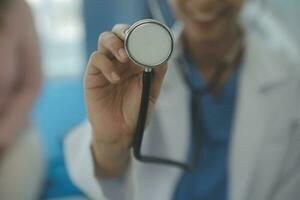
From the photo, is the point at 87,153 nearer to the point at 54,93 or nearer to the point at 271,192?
the point at 271,192

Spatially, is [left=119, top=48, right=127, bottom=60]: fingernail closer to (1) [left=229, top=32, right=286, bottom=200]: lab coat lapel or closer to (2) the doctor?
(2) the doctor

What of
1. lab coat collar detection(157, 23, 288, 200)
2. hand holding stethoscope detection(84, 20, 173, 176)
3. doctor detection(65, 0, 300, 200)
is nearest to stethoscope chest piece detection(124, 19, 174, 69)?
hand holding stethoscope detection(84, 20, 173, 176)

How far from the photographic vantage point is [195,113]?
0.84 m

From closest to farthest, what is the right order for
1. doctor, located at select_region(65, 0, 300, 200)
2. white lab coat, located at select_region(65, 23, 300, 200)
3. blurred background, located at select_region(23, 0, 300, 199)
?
doctor, located at select_region(65, 0, 300, 200) < white lab coat, located at select_region(65, 23, 300, 200) < blurred background, located at select_region(23, 0, 300, 199)

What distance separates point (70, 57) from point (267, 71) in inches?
24.1

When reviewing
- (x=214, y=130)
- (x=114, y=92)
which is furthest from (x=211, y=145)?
(x=114, y=92)

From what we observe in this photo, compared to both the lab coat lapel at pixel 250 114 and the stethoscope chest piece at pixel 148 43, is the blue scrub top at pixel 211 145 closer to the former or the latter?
the lab coat lapel at pixel 250 114

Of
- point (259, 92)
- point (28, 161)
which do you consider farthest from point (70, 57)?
point (259, 92)

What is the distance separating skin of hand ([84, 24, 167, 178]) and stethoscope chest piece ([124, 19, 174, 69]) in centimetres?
2

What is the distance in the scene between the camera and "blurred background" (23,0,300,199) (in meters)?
0.82

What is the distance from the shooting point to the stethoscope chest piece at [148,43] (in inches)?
15.2

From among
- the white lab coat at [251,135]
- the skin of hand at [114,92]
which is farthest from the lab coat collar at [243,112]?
the skin of hand at [114,92]

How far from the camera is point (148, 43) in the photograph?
1.28 feet

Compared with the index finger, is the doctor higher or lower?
lower
